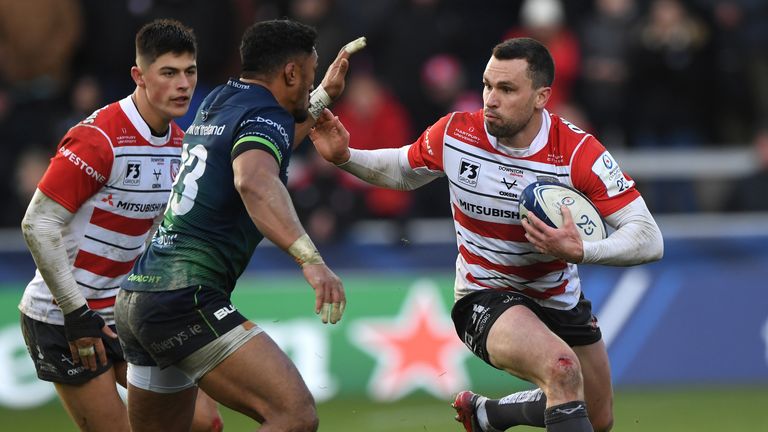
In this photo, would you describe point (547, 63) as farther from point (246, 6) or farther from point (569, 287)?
point (246, 6)

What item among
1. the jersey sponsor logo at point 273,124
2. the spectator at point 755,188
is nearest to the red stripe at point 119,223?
the jersey sponsor logo at point 273,124

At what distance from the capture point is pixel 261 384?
6.40 metres

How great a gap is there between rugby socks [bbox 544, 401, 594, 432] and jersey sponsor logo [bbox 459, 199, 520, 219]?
1.18 metres

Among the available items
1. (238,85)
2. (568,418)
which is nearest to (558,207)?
(568,418)

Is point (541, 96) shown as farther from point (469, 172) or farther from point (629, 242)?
point (629, 242)

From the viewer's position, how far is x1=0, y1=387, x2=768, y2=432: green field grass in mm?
10953

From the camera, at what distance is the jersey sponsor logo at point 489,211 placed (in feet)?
25.5

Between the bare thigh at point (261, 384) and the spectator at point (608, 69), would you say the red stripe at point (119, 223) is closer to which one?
the bare thigh at point (261, 384)

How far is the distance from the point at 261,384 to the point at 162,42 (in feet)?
7.40

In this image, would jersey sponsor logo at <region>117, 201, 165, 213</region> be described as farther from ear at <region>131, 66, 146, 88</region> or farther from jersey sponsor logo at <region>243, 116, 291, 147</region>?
jersey sponsor logo at <region>243, 116, 291, 147</region>

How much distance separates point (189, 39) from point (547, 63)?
6.67 feet

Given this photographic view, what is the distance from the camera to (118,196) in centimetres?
758

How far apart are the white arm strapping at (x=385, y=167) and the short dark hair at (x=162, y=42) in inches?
46.6

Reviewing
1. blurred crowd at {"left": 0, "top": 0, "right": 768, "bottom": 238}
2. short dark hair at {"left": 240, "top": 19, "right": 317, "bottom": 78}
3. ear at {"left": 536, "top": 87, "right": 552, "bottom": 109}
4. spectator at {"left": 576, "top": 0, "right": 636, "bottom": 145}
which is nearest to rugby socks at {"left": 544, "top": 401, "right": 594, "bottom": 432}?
ear at {"left": 536, "top": 87, "right": 552, "bottom": 109}
